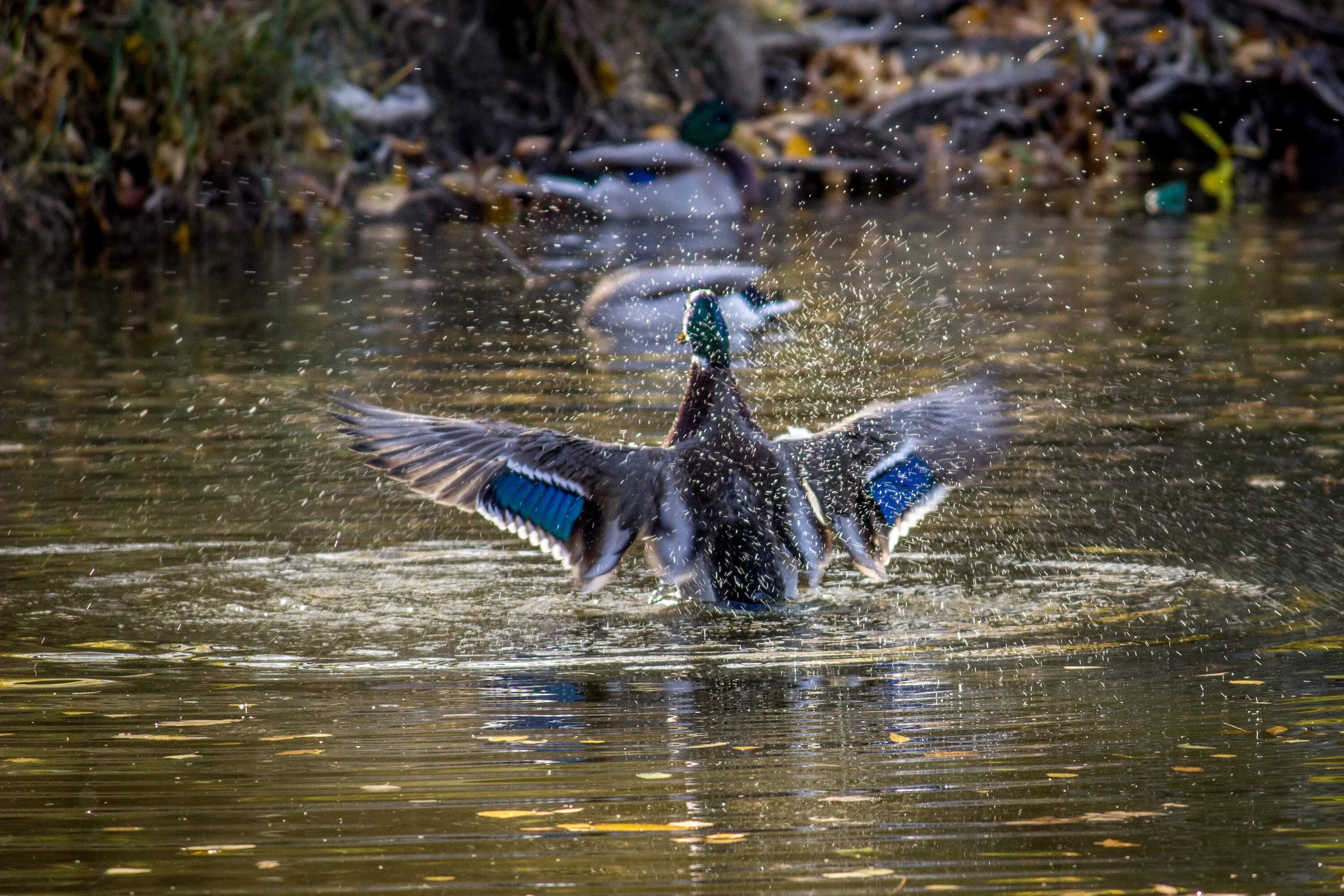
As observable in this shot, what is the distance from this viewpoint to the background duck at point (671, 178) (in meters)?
12.4

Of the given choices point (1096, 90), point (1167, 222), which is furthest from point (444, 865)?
point (1096, 90)

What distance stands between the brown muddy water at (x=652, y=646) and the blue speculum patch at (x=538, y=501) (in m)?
0.21

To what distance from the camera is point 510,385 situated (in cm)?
754

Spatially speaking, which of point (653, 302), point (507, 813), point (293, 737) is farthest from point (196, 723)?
point (653, 302)

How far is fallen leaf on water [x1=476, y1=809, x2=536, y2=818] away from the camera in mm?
3205

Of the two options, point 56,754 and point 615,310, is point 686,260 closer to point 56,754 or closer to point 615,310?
point 615,310

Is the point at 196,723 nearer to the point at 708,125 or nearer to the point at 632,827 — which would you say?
the point at 632,827

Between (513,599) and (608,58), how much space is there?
405 inches

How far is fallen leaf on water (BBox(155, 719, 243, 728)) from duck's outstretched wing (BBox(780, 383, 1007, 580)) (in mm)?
1673

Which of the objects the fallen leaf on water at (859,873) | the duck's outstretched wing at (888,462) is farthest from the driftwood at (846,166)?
the fallen leaf on water at (859,873)

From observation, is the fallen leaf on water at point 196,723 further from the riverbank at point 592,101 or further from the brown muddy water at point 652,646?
the riverbank at point 592,101

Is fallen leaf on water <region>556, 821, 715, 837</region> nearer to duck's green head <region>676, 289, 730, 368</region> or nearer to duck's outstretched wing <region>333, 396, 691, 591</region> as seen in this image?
duck's outstretched wing <region>333, 396, 691, 591</region>

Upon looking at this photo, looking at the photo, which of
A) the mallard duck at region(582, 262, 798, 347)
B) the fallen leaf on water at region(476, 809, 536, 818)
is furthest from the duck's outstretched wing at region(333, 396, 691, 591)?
the mallard duck at region(582, 262, 798, 347)

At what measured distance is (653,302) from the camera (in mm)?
8969
